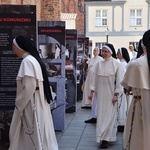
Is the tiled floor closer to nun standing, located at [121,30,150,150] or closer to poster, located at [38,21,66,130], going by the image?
poster, located at [38,21,66,130]

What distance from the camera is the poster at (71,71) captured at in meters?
12.7

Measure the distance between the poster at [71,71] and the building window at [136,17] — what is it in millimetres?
35209

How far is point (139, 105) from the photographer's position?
540 centimetres

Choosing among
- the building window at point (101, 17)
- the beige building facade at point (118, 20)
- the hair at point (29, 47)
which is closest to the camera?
the hair at point (29, 47)

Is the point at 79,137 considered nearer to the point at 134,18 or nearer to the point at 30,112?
the point at 30,112

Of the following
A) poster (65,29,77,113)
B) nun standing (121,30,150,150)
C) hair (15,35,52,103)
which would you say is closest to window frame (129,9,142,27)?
poster (65,29,77,113)

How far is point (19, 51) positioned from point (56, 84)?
3724mm

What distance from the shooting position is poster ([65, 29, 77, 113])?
12719mm

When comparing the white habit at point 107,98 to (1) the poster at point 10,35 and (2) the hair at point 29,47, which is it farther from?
(2) the hair at point 29,47

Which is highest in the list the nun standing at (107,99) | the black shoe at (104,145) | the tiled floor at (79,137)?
the nun standing at (107,99)

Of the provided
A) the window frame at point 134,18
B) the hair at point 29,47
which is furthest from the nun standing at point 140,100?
the window frame at point 134,18

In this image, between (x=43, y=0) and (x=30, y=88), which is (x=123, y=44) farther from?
(x=30, y=88)

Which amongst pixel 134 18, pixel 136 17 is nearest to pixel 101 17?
pixel 134 18

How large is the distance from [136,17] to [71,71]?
118 feet
